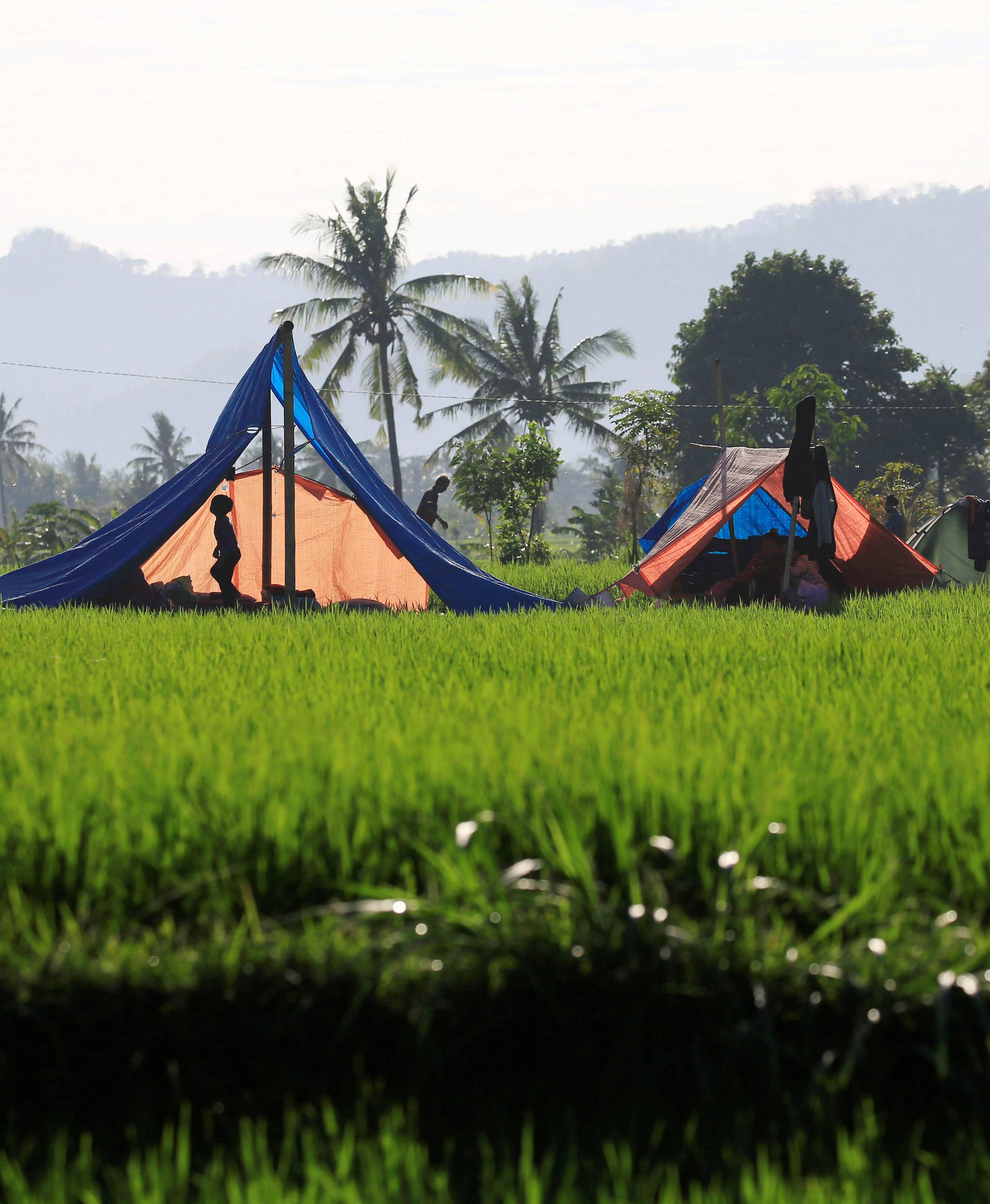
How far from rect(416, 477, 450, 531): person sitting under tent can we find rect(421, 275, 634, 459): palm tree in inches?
713

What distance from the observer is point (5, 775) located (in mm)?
3111

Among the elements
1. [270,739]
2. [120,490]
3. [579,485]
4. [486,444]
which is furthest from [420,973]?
[579,485]

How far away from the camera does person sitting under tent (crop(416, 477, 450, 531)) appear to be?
46.0 feet

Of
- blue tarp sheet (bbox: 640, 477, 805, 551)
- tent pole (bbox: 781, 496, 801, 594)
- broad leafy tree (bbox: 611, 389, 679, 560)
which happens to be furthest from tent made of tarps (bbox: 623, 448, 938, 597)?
broad leafy tree (bbox: 611, 389, 679, 560)

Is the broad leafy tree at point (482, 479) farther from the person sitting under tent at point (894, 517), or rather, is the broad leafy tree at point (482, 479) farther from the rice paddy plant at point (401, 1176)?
the rice paddy plant at point (401, 1176)

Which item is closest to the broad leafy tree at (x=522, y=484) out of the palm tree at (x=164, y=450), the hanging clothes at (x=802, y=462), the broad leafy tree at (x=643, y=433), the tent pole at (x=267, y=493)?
the broad leafy tree at (x=643, y=433)

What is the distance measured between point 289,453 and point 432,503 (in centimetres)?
440

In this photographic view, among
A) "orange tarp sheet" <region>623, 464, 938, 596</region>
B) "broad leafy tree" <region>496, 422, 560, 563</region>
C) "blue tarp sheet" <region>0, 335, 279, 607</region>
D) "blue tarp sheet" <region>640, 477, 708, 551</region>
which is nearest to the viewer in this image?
"blue tarp sheet" <region>0, 335, 279, 607</region>

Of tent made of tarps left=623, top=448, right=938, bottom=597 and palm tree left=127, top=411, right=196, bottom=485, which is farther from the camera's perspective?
palm tree left=127, top=411, right=196, bottom=485

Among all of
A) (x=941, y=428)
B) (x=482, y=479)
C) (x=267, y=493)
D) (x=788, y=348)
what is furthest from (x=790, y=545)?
(x=788, y=348)

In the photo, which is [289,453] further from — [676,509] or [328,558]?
[676,509]

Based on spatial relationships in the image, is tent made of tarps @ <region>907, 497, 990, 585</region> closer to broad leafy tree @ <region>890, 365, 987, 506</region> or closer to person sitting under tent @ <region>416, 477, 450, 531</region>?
person sitting under tent @ <region>416, 477, 450, 531</region>

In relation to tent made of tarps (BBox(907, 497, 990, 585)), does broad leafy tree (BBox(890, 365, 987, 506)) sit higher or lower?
higher

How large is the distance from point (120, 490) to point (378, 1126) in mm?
71594
